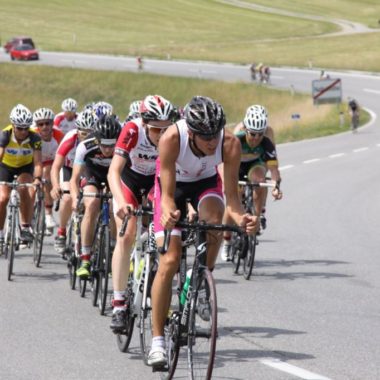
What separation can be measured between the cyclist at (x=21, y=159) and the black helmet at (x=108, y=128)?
8.83 ft

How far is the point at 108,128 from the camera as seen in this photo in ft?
34.5

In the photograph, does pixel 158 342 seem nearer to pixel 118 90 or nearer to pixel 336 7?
pixel 118 90

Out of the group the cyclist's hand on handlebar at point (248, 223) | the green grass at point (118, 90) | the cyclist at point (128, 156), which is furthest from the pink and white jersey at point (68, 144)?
the green grass at point (118, 90)

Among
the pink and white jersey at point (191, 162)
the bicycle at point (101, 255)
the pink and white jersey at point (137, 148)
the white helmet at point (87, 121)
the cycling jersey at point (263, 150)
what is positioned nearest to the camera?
the pink and white jersey at point (191, 162)

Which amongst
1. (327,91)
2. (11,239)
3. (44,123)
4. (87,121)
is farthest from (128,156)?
(327,91)

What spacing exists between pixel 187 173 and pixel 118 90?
6259cm

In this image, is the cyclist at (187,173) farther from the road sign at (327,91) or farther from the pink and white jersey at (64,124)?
the road sign at (327,91)

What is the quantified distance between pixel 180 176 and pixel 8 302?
148 inches

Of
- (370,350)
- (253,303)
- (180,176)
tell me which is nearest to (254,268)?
(253,303)

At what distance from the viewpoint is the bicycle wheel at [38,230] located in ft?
43.9

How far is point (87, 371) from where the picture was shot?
7.77 m

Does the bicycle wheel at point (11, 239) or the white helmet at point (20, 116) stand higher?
the white helmet at point (20, 116)

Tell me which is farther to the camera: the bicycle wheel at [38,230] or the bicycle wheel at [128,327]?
the bicycle wheel at [38,230]

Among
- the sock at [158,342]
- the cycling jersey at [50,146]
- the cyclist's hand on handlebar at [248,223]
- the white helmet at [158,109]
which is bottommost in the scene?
the sock at [158,342]
